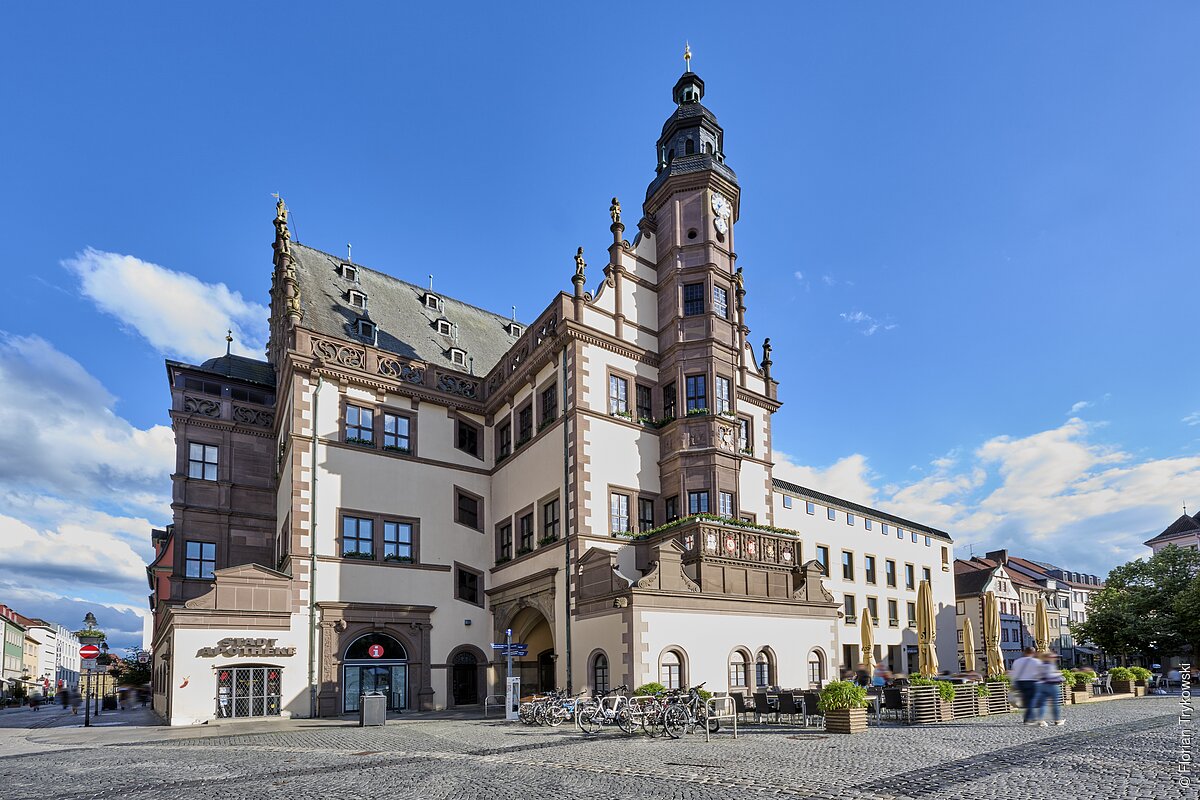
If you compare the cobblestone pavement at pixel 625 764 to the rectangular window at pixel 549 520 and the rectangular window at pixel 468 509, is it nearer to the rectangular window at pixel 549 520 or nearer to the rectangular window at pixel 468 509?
the rectangular window at pixel 549 520

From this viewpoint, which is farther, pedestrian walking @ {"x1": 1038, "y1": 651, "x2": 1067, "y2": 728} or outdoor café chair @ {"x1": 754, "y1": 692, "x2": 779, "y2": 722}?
outdoor café chair @ {"x1": 754, "y1": 692, "x2": 779, "y2": 722}

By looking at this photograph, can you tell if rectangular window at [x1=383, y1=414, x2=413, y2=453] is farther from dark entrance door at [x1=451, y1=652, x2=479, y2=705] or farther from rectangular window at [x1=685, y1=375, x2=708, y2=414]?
rectangular window at [x1=685, y1=375, x2=708, y2=414]

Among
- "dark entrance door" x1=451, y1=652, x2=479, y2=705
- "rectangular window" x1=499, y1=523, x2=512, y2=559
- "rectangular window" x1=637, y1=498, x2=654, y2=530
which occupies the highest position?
"rectangular window" x1=637, y1=498, x2=654, y2=530

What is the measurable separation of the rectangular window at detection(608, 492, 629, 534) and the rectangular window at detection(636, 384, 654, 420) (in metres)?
3.41

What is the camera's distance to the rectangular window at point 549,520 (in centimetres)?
3070

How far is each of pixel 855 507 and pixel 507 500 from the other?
27.0 metres

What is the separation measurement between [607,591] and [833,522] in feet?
94.3

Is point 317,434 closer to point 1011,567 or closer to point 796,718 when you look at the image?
point 796,718

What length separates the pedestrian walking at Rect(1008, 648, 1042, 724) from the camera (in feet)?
Result: 57.8

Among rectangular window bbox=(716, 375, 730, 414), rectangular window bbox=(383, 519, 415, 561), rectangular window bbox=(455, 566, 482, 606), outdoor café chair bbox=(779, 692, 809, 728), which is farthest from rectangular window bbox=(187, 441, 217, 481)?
outdoor café chair bbox=(779, 692, 809, 728)

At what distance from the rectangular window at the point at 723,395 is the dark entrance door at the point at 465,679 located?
13319mm

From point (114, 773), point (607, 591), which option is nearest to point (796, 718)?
point (607, 591)

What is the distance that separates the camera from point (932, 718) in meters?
21.6

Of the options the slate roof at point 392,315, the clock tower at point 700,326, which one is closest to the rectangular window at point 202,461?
the slate roof at point 392,315
